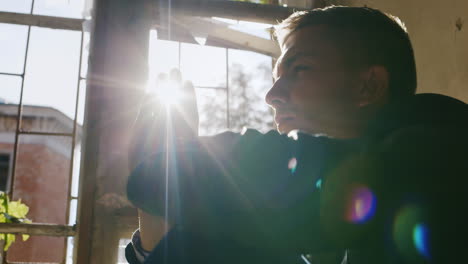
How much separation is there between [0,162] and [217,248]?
982 centimetres

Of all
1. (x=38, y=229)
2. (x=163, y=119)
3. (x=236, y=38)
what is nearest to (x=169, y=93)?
(x=163, y=119)

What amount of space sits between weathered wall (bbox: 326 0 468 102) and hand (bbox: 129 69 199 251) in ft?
3.14

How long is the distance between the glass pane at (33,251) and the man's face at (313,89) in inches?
50.1

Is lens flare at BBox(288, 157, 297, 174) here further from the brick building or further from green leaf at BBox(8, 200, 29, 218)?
the brick building

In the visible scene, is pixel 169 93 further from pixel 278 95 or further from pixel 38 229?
pixel 38 229

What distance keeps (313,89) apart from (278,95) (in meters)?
0.08

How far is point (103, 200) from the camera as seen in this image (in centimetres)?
154

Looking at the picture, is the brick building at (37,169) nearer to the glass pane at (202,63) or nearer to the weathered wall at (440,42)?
the glass pane at (202,63)

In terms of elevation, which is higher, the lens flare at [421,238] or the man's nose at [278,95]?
the man's nose at [278,95]

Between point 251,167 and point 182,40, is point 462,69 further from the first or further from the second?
point 182,40

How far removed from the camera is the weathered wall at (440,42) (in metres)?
1.20

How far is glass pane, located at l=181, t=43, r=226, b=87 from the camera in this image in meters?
1.97

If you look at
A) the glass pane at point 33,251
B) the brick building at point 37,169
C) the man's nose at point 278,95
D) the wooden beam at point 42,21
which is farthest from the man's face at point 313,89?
the brick building at point 37,169

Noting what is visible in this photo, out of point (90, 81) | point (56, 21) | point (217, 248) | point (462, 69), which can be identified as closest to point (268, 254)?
point (217, 248)
